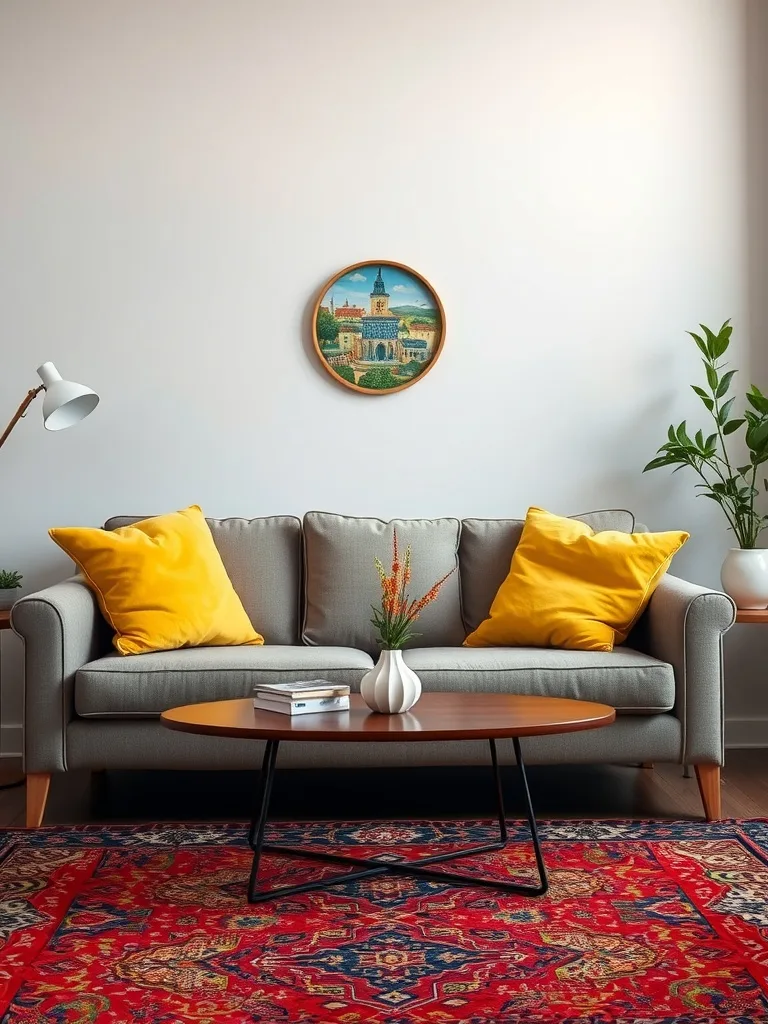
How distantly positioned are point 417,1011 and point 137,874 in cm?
96

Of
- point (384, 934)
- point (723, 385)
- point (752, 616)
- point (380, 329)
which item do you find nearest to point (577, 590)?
point (752, 616)

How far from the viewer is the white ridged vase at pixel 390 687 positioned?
2.40 meters

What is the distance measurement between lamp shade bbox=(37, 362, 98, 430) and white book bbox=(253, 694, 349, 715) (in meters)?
1.41

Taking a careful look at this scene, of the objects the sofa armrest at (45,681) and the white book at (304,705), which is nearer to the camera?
the white book at (304,705)

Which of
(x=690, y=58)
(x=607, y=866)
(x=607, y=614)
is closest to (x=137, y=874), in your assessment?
(x=607, y=866)

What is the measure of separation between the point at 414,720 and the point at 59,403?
1.73m

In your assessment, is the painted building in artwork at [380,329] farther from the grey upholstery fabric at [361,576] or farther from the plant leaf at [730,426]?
the plant leaf at [730,426]

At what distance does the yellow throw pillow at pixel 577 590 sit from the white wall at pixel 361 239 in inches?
24.8

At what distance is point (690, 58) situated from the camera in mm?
4055

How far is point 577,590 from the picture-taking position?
3324 millimetres

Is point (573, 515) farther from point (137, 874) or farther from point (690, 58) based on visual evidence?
point (137, 874)

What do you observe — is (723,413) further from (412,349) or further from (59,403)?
(59,403)

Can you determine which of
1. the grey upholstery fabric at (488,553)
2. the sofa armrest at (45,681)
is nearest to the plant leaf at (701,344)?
the grey upholstery fabric at (488,553)

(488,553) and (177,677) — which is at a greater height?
(488,553)
